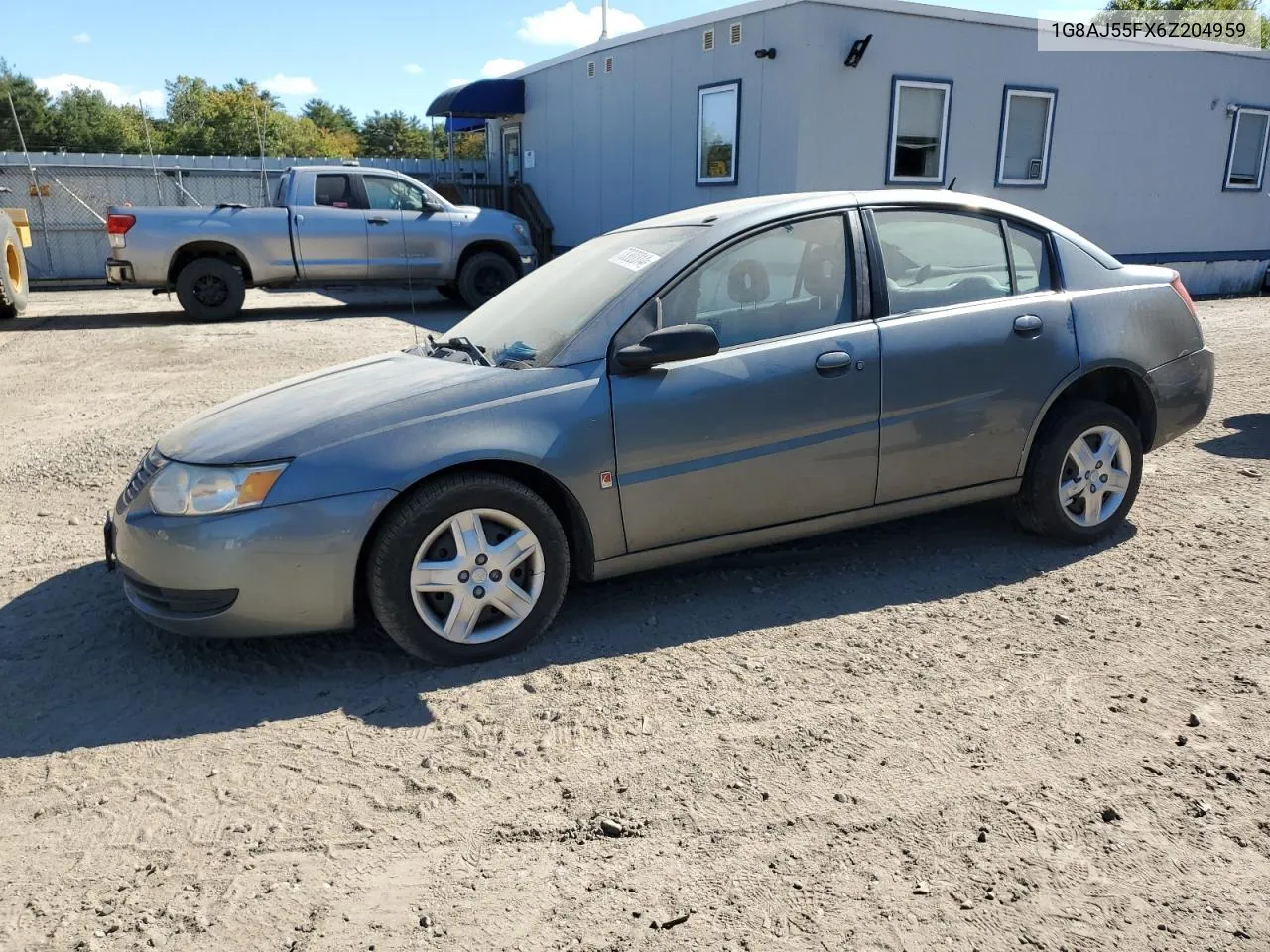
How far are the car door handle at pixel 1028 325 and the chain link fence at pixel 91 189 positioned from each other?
18.6m

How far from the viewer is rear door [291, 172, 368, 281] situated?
13609mm

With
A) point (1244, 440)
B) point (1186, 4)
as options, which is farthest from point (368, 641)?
point (1186, 4)

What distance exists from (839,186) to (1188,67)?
6639 mm

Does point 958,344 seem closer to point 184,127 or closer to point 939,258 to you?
point 939,258

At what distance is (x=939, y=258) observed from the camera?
4453 mm

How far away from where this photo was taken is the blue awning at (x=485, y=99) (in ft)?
61.9

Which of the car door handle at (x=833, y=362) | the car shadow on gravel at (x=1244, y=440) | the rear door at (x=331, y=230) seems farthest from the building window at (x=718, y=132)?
the car door handle at (x=833, y=362)

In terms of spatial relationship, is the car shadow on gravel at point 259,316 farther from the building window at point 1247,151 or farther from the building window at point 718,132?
the building window at point 1247,151

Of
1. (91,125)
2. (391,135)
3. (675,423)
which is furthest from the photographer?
(391,135)

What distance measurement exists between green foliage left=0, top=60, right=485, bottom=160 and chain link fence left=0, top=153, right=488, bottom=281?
22.5m

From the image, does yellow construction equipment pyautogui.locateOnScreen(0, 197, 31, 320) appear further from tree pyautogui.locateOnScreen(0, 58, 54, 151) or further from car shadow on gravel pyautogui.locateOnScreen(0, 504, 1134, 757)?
tree pyautogui.locateOnScreen(0, 58, 54, 151)

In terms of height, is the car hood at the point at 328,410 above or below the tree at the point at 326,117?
below

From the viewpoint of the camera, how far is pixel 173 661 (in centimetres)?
374

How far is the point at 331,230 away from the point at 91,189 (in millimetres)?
8754
